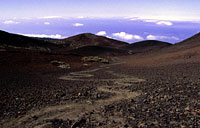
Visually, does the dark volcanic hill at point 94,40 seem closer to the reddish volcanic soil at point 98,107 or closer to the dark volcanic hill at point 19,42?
the dark volcanic hill at point 19,42

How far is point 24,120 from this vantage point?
655cm

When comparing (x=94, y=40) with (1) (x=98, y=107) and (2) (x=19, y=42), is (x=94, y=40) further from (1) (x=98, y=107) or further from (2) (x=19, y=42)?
(1) (x=98, y=107)

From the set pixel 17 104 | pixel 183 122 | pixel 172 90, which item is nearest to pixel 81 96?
pixel 17 104

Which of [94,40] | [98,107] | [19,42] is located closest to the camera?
[98,107]

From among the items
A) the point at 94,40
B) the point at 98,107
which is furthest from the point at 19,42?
the point at 98,107

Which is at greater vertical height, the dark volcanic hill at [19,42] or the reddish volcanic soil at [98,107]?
the dark volcanic hill at [19,42]

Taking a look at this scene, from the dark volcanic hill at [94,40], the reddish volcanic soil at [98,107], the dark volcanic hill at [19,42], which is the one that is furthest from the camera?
the dark volcanic hill at [94,40]

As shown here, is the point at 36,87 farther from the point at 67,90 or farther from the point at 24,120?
the point at 24,120

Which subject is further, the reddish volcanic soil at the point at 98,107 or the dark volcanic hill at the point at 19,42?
the dark volcanic hill at the point at 19,42

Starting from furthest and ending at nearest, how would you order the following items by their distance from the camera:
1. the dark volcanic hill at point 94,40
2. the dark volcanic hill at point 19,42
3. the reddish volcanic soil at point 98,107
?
the dark volcanic hill at point 94,40 → the dark volcanic hill at point 19,42 → the reddish volcanic soil at point 98,107

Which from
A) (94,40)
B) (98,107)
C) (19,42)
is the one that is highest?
(94,40)

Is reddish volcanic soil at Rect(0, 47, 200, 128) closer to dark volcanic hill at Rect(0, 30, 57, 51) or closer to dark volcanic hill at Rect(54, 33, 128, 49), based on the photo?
dark volcanic hill at Rect(0, 30, 57, 51)

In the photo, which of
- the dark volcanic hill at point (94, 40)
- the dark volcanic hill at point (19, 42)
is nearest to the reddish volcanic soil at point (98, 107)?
the dark volcanic hill at point (19, 42)

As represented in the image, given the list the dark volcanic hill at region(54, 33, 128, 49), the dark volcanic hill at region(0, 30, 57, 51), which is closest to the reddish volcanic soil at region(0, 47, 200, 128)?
the dark volcanic hill at region(0, 30, 57, 51)
